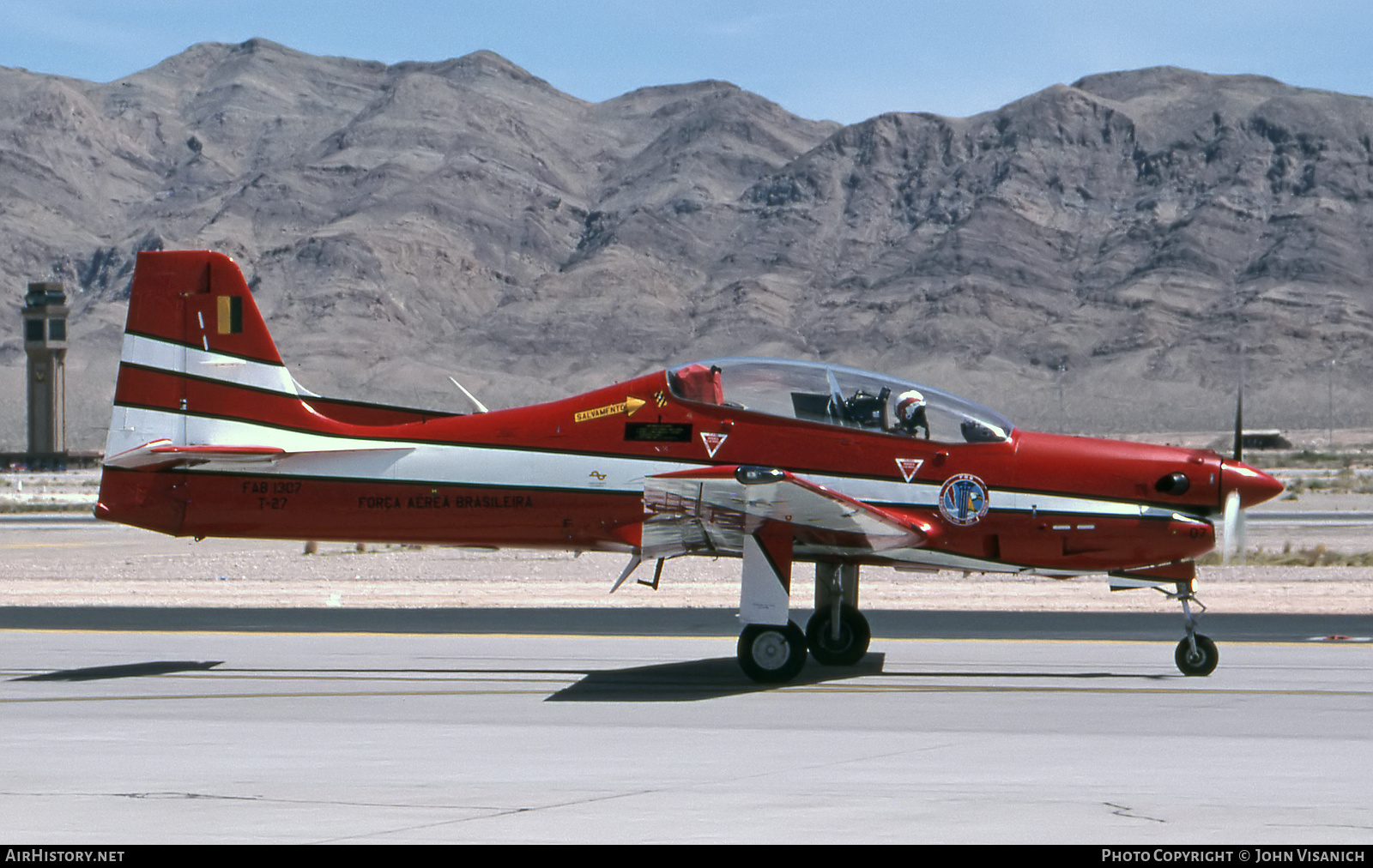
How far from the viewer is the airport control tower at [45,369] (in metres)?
91.5

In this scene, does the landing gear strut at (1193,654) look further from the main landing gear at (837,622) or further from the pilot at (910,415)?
the main landing gear at (837,622)

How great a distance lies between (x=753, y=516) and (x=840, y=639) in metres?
2.44

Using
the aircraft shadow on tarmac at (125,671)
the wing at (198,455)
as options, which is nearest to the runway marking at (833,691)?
the aircraft shadow on tarmac at (125,671)

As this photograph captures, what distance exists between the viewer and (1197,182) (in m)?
147

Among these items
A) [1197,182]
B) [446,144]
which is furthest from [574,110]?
[1197,182]

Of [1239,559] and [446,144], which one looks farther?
[446,144]

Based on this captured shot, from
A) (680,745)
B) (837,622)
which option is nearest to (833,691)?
(837,622)

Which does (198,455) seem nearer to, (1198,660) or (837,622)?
(837,622)

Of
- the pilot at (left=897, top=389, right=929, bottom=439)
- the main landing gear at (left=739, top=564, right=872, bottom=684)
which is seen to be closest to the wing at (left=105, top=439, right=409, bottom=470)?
the main landing gear at (left=739, top=564, right=872, bottom=684)

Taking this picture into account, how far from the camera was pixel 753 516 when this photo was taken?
13.5m

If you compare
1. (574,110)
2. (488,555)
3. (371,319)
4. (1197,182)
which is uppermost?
(574,110)

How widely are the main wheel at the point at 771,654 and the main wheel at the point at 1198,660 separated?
347cm
